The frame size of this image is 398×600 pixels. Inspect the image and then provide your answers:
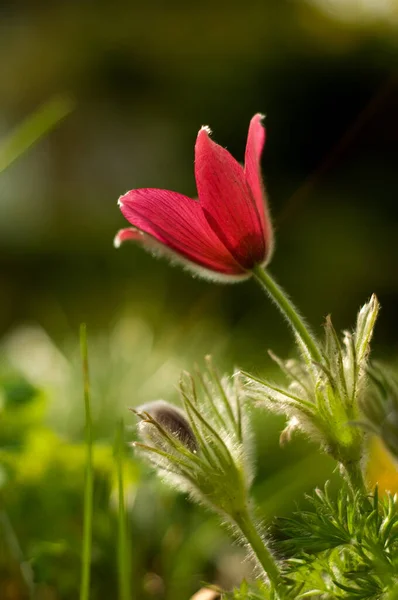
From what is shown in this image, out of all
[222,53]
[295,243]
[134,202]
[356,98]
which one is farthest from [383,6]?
[134,202]

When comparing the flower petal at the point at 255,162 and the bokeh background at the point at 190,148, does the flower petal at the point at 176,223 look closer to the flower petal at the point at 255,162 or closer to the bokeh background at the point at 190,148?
the flower petal at the point at 255,162

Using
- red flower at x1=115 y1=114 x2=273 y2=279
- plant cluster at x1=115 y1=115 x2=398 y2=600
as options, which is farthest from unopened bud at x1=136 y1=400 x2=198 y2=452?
red flower at x1=115 y1=114 x2=273 y2=279

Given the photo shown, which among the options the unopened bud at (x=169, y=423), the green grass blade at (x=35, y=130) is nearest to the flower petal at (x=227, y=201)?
the unopened bud at (x=169, y=423)

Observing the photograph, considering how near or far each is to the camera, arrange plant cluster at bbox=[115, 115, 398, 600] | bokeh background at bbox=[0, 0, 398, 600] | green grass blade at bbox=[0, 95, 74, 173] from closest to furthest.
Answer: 1. plant cluster at bbox=[115, 115, 398, 600]
2. green grass blade at bbox=[0, 95, 74, 173]
3. bokeh background at bbox=[0, 0, 398, 600]

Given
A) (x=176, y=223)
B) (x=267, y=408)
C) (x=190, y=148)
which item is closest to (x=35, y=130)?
(x=176, y=223)

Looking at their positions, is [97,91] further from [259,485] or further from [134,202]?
[134,202]

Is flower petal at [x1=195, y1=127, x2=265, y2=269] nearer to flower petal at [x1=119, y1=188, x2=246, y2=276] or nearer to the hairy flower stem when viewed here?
flower petal at [x1=119, y1=188, x2=246, y2=276]

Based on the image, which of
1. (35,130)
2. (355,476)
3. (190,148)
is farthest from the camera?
(190,148)

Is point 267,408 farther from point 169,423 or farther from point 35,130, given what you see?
point 35,130
